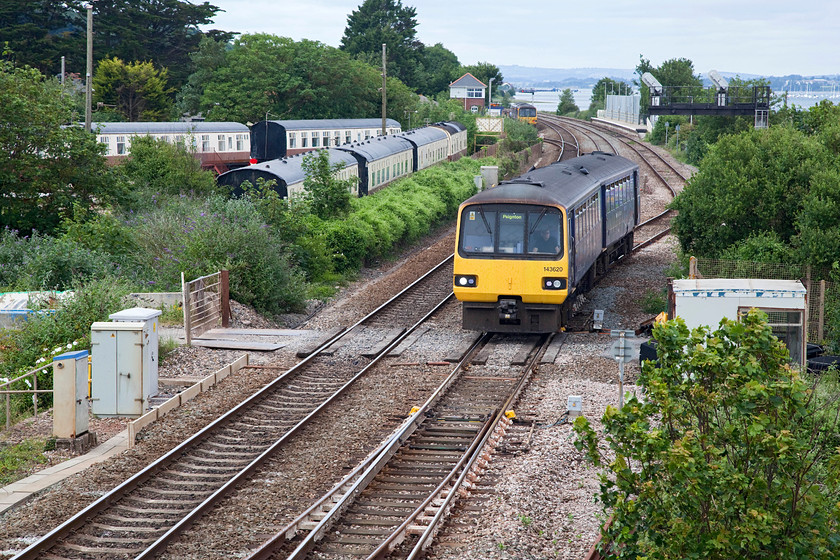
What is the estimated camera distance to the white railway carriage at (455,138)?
53.1 meters

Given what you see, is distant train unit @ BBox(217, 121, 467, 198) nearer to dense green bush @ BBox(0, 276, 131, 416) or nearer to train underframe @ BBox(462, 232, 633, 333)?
train underframe @ BBox(462, 232, 633, 333)

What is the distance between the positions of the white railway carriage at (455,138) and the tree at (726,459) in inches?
1827

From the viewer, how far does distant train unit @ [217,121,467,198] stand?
96.8 ft

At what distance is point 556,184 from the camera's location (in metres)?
18.3

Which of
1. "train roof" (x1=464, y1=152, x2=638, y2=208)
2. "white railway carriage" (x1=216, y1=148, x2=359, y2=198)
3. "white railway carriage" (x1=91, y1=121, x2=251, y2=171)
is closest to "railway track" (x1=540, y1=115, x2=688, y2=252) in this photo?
"train roof" (x1=464, y1=152, x2=638, y2=208)

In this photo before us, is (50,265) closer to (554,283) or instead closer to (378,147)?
(554,283)

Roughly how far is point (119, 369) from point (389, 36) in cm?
8467

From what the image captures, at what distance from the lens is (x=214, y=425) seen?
12055mm

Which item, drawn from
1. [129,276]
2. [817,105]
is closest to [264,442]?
[129,276]

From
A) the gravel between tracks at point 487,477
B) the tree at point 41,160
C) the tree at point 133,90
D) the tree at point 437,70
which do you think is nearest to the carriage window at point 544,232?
the gravel between tracks at point 487,477

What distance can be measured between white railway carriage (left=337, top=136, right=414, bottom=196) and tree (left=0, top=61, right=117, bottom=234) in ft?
38.9

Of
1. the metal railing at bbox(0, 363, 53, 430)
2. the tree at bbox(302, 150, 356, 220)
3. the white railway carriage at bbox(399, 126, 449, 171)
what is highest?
the white railway carriage at bbox(399, 126, 449, 171)

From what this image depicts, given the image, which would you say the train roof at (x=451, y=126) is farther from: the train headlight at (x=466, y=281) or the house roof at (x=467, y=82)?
the house roof at (x=467, y=82)

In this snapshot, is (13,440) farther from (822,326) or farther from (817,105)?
(817,105)
